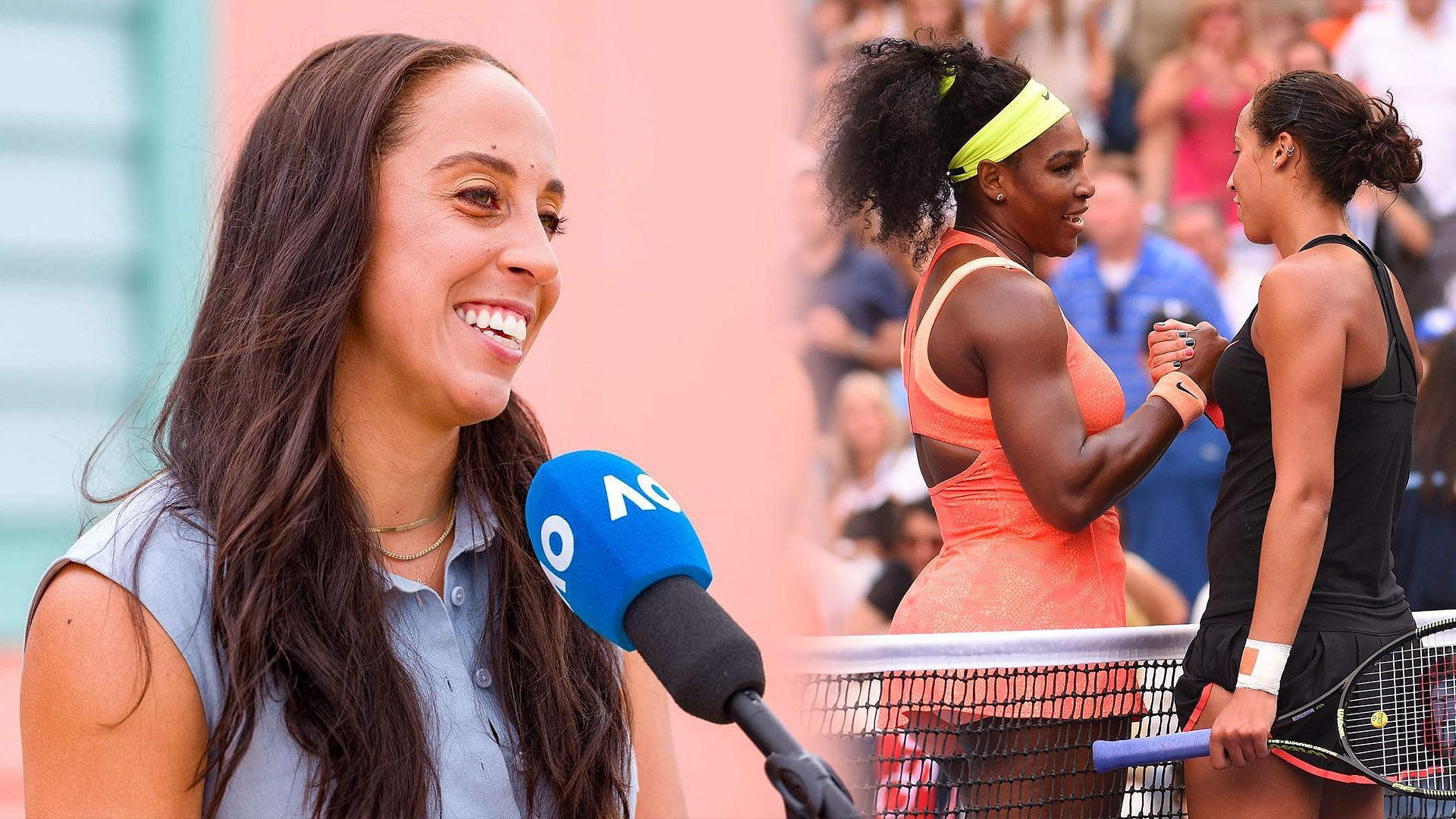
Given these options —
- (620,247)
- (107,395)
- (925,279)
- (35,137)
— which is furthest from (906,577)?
(35,137)

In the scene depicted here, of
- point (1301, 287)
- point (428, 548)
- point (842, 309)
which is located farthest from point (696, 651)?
point (842, 309)

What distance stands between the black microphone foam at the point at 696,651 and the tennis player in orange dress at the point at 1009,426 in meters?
1.31

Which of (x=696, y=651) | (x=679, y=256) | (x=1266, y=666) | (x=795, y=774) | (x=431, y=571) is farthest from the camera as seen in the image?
(x=679, y=256)

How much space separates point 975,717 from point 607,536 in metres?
1.39

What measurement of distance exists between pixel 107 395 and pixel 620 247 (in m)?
1.80

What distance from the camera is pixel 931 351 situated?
2832mm

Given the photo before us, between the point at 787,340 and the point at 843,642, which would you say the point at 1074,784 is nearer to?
the point at 843,642

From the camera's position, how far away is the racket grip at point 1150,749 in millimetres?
2412

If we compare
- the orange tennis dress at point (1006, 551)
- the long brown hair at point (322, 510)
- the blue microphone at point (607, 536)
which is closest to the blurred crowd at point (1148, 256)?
the orange tennis dress at point (1006, 551)

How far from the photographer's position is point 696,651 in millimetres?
1303

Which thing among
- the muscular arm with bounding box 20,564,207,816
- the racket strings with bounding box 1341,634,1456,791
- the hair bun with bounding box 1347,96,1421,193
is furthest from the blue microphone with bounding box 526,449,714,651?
the hair bun with bounding box 1347,96,1421,193

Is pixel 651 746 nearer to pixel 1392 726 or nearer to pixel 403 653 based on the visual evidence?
pixel 403 653

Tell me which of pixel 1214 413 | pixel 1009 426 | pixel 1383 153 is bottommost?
pixel 1009 426

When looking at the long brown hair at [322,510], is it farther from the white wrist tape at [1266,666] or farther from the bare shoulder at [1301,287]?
the bare shoulder at [1301,287]
